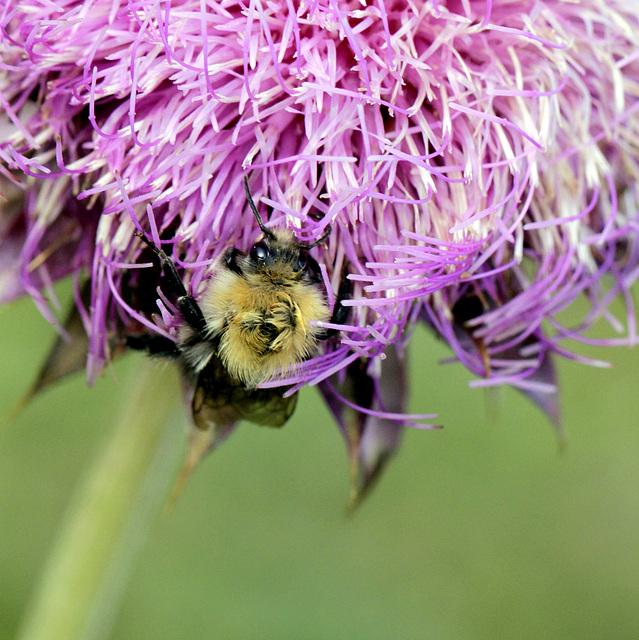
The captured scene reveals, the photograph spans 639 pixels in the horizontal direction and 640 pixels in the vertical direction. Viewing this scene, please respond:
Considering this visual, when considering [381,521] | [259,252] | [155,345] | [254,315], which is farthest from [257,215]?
[381,521]

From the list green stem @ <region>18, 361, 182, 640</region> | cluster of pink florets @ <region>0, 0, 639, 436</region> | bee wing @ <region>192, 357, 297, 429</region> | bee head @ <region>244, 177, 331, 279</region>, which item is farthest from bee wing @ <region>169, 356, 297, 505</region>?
green stem @ <region>18, 361, 182, 640</region>

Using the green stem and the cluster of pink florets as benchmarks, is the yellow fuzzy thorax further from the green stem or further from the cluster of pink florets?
the green stem

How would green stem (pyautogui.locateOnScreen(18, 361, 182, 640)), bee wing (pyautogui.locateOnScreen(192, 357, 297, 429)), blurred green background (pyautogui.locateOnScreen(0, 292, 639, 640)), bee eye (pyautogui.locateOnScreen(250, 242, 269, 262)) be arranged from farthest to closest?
blurred green background (pyautogui.locateOnScreen(0, 292, 639, 640)) < green stem (pyautogui.locateOnScreen(18, 361, 182, 640)) < bee wing (pyautogui.locateOnScreen(192, 357, 297, 429)) < bee eye (pyautogui.locateOnScreen(250, 242, 269, 262))

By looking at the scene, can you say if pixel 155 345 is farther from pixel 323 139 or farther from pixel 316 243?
pixel 323 139

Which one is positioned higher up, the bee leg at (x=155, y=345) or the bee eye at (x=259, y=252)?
the bee eye at (x=259, y=252)

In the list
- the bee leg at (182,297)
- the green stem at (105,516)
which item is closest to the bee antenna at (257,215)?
the bee leg at (182,297)

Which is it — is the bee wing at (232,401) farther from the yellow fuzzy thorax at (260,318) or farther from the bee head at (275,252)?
the bee head at (275,252)
